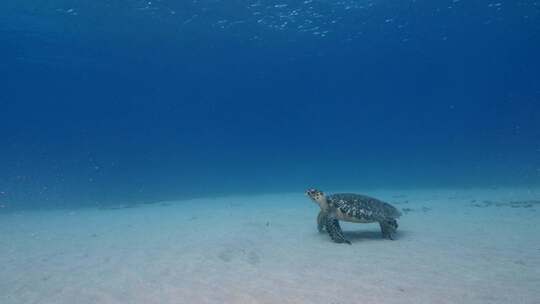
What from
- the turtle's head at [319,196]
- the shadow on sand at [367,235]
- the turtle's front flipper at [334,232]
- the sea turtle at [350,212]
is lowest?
the shadow on sand at [367,235]

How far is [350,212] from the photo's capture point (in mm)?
10555

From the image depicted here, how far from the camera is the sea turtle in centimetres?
1057

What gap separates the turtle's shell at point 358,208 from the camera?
10.6 meters

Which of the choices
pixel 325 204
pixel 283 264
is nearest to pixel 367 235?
pixel 325 204

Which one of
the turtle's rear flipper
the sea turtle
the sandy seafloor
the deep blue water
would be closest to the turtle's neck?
the sea turtle

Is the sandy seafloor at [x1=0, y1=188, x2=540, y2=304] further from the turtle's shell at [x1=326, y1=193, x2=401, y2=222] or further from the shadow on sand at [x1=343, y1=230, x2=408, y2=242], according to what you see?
the turtle's shell at [x1=326, y1=193, x2=401, y2=222]

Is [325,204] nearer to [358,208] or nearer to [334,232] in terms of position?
[334,232]

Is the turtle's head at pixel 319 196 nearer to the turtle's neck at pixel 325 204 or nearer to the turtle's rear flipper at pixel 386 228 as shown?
the turtle's neck at pixel 325 204

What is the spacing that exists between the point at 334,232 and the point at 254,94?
6939cm

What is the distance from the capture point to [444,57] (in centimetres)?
5769

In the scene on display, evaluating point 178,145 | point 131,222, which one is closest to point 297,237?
point 131,222

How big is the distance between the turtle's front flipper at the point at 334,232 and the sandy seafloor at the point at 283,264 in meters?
0.23

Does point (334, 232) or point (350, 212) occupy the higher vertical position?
point (350, 212)

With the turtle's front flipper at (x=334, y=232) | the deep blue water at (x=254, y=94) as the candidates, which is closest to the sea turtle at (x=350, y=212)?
the turtle's front flipper at (x=334, y=232)
